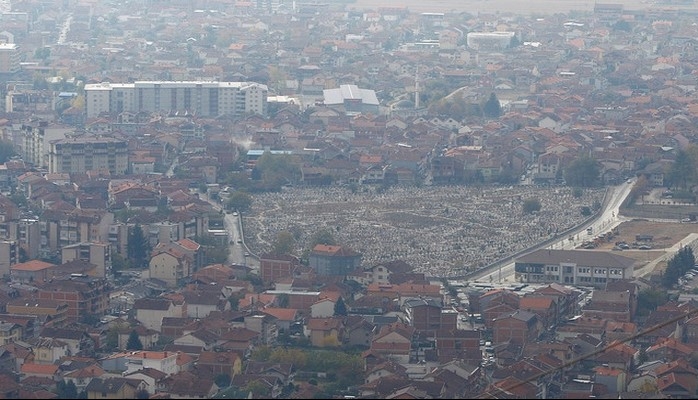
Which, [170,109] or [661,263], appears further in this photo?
[170,109]

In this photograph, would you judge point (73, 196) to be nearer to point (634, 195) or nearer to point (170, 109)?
point (634, 195)

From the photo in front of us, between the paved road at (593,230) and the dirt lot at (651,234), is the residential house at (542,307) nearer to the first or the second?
the paved road at (593,230)

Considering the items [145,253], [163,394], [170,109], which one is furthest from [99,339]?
[170,109]

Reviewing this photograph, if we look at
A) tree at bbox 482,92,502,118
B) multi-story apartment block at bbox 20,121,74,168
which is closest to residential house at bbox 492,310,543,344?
multi-story apartment block at bbox 20,121,74,168

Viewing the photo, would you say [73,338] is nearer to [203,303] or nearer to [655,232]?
[203,303]

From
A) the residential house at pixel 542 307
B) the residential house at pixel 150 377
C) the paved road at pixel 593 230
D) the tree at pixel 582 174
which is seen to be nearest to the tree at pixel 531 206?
the paved road at pixel 593 230

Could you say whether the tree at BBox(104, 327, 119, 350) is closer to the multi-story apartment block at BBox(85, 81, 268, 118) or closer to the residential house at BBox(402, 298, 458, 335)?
the residential house at BBox(402, 298, 458, 335)

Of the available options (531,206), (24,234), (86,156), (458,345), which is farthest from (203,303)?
(86,156)

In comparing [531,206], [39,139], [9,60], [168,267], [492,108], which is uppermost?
[168,267]
